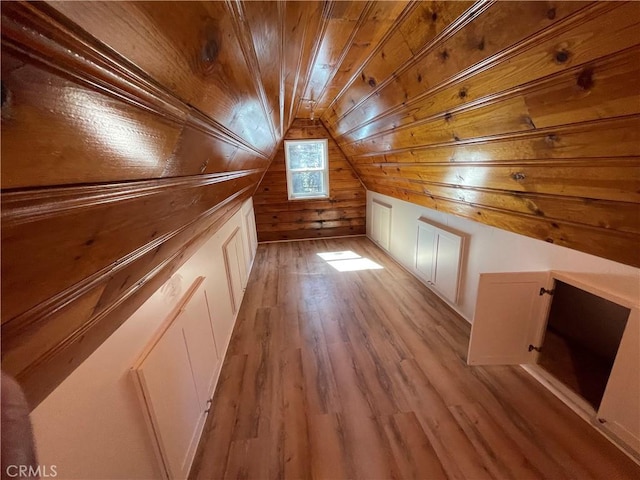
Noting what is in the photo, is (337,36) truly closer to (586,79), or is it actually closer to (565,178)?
(586,79)

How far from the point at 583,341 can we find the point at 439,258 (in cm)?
133

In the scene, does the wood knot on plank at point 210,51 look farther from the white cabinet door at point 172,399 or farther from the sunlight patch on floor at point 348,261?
the sunlight patch on floor at point 348,261

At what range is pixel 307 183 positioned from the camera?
Answer: 5246 millimetres

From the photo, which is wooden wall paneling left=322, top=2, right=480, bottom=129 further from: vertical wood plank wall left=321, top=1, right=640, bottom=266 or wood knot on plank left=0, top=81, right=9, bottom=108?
wood knot on plank left=0, top=81, right=9, bottom=108

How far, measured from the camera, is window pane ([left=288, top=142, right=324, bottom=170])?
16.3ft

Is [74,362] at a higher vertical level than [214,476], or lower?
higher

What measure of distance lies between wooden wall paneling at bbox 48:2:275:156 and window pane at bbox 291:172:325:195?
4.62 metres

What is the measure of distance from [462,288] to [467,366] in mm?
839

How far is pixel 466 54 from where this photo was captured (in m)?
1.00

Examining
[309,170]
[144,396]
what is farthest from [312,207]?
[144,396]

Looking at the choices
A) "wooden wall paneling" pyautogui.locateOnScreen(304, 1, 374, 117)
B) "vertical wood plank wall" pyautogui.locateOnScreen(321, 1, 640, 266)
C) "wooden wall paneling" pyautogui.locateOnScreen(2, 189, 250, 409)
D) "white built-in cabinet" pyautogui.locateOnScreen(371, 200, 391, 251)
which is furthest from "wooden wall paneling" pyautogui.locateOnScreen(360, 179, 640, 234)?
"white built-in cabinet" pyautogui.locateOnScreen(371, 200, 391, 251)

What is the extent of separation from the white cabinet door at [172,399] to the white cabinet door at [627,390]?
2292 mm

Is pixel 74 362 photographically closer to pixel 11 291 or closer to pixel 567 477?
pixel 11 291

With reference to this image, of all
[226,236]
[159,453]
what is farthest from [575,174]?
[226,236]
